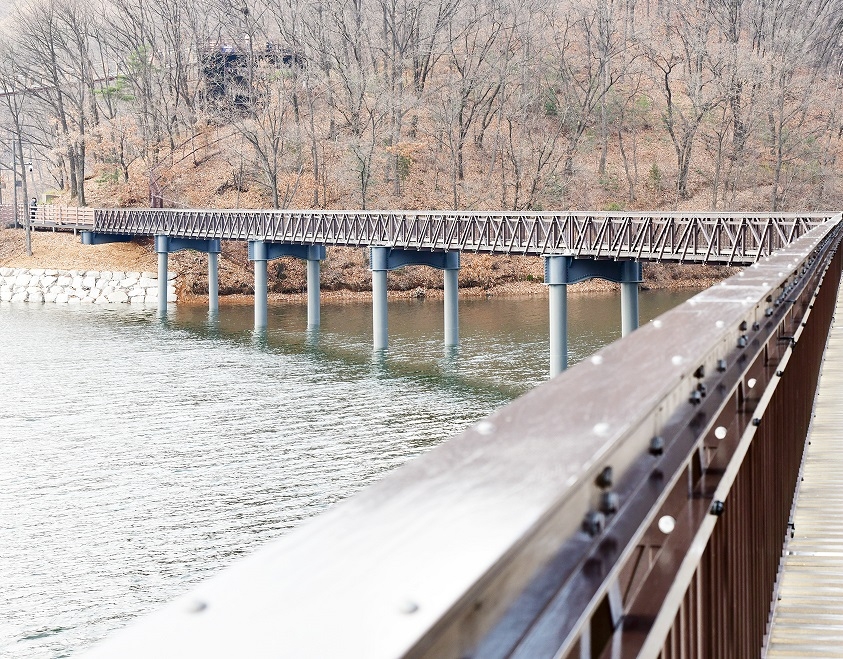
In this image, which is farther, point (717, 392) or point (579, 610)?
point (717, 392)

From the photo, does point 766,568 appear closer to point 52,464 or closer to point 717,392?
point 717,392

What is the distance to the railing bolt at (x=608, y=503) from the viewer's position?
71.7 inches

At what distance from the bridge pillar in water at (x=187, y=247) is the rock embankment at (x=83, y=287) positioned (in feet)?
15.0

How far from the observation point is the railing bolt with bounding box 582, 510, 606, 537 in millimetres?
1716

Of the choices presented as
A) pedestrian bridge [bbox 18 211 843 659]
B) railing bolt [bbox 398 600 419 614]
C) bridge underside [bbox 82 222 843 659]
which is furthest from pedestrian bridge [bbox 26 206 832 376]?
railing bolt [bbox 398 600 419 614]

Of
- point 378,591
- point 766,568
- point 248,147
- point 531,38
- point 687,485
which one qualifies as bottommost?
point 766,568

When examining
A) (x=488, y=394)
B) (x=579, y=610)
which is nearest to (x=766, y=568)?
(x=579, y=610)

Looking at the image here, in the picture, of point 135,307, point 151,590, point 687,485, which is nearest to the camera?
point 687,485

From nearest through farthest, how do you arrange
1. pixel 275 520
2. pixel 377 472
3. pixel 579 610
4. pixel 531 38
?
pixel 579 610, pixel 275 520, pixel 377 472, pixel 531 38

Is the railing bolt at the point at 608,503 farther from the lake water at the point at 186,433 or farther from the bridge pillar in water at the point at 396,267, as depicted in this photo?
the bridge pillar in water at the point at 396,267

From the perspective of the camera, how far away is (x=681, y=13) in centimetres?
7806

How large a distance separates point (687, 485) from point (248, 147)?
69.8 metres

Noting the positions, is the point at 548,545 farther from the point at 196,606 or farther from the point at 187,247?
the point at 187,247

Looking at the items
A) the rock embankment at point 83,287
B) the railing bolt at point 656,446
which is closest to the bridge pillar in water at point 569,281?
the railing bolt at point 656,446
